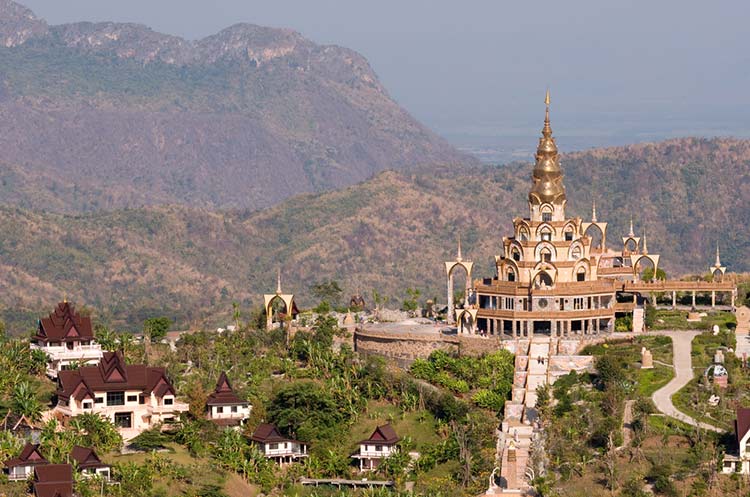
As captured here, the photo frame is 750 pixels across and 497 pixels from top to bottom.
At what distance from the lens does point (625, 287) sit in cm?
10131

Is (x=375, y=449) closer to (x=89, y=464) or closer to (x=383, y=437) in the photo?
(x=383, y=437)

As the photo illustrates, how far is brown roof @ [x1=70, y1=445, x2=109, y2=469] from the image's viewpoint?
254 feet

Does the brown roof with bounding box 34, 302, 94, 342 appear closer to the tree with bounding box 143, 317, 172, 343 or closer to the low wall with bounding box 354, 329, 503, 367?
the tree with bounding box 143, 317, 172, 343

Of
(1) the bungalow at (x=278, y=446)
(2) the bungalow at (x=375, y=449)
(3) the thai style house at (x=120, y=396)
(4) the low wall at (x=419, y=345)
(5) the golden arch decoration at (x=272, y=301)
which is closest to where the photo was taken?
(2) the bungalow at (x=375, y=449)

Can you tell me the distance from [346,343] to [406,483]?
2025 cm

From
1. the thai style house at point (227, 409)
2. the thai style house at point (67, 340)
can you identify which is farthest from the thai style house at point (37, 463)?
the thai style house at point (67, 340)

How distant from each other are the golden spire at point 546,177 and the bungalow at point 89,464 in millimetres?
30950

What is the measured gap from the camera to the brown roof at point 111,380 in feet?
279

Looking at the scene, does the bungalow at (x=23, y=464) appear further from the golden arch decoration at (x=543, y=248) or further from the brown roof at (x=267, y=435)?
the golden arch decoration at (x=543, y=248)

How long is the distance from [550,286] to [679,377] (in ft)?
36.1

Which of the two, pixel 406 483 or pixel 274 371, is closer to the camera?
pixel 406 483

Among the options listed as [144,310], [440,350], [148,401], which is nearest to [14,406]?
[148,401]

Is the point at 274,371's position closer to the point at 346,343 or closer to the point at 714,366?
the point at 346,343

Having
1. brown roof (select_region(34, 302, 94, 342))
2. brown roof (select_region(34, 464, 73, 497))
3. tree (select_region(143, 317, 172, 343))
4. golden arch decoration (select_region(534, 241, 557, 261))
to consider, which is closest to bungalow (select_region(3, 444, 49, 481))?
brown roof (select_region(34, 464, 73, 497))
